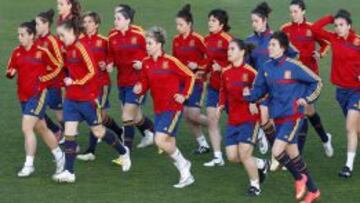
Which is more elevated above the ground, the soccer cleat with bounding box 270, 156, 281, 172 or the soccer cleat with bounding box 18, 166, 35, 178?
the soccer cleat with bounding box 270, 156, 281, 172

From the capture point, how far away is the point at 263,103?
11836 millimetres

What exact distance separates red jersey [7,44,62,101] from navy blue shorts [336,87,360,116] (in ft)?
12.0

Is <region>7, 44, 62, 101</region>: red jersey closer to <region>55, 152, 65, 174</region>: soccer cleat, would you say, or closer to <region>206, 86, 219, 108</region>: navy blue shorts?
<region>55, 152, 65, 174</region>: soccer cleat

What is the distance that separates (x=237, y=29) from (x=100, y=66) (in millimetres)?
10850

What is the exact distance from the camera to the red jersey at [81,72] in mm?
11453

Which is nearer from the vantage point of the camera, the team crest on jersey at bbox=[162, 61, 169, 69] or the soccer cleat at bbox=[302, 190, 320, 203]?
the soccer cleat at bbox=[302, 190, 320, 203]

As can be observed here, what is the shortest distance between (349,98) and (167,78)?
7.88 feet

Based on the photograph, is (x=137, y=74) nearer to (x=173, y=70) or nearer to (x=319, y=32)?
(x=173, y=70)

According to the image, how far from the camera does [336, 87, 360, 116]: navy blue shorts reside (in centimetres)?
1195

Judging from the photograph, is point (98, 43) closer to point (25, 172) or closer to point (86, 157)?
point (86, 157)

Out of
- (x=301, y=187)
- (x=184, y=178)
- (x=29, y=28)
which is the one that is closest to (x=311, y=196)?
(x=301, y=187)

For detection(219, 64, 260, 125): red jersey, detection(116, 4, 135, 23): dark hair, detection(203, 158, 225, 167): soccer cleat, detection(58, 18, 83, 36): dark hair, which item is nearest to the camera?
detection(219, 64, 260, 125): red jersey

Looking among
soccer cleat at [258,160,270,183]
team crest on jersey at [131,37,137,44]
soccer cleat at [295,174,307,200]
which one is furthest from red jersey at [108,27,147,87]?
soccer cleat at [295,174,307,200]

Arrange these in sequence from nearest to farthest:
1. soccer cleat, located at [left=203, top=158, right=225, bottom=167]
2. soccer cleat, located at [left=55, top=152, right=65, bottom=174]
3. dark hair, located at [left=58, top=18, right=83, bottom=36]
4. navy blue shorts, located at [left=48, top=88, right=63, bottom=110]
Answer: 1. dark hair, located at [left=58, top=18, right=83, bottom=36]
2. soccer cleat, located at [left=55, top=152, right=65, bottom=174]
3. soccer cleat, located at [left=203, top=158, right=225, bottom=167]
4. navy blue shorts, located at [left=48, top=88, right=63, bottom=110]
